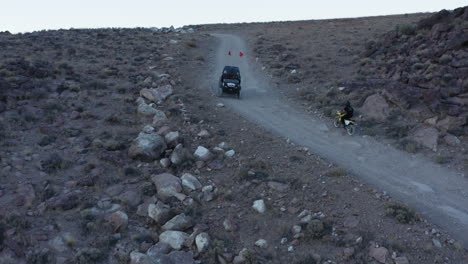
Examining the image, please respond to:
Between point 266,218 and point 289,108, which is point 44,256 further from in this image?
point 289,108

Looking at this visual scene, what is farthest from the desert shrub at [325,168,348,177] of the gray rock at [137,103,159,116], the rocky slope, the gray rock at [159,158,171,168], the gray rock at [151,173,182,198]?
the gray rock at [137,103,159,116]

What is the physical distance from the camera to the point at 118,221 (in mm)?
11430

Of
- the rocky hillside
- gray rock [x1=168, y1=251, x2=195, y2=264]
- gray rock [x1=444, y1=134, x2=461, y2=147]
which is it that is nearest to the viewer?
gray rock [x1=168, y1=251, x2=195, y2=264]

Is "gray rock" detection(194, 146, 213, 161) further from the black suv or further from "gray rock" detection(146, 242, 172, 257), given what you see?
the black suv

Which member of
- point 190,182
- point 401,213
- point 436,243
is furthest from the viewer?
point 190,182

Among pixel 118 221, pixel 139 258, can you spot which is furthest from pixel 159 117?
pixel 139 258

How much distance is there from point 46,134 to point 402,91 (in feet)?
61.4

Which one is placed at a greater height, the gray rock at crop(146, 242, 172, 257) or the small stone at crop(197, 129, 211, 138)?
the small stone at crop(197, 129, 211, 138)

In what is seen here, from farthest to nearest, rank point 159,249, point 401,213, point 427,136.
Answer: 1. point 427,136
2. point 401,213
3. point 159,249

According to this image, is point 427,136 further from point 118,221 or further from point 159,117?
point 118,221

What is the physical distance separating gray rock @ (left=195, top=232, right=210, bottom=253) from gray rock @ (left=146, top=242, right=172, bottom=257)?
824mm

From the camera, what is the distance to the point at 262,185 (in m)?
13.2

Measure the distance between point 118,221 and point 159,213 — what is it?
1.27m

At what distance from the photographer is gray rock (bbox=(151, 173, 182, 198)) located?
12938mm
